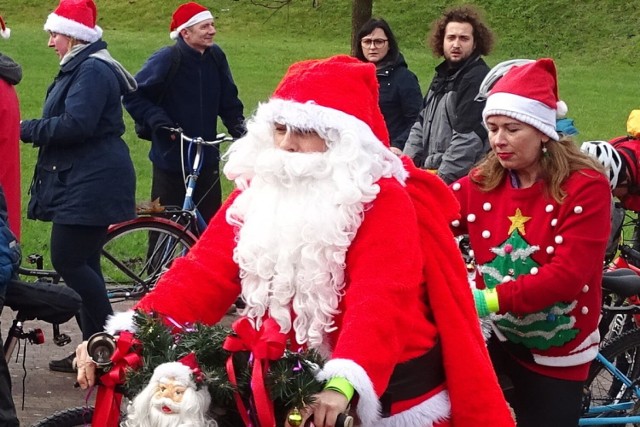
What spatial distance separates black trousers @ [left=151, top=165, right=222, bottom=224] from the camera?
7.74 m

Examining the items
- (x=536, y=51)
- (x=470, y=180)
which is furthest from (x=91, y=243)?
(x=536, y=51)

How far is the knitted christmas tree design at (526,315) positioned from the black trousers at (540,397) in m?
0.14

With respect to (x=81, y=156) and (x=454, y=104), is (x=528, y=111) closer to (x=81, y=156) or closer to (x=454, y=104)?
(x=454, y=104)

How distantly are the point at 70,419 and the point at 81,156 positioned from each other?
200 cm

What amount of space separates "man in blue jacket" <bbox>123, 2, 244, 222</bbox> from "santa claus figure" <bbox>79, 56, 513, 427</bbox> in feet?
14.3

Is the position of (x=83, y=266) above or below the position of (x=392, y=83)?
below

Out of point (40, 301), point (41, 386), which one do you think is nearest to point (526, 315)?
point (40, 301)

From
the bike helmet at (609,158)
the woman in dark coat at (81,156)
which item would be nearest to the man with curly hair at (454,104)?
the bike helmet at (609,158)

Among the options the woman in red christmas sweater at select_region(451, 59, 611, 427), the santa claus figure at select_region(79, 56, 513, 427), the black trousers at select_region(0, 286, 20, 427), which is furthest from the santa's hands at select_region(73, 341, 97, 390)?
the woman in red christmas sweater at select_region(451, 59, 611, 427)

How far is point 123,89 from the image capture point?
6098 millimetres

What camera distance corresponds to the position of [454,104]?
21.4 feet

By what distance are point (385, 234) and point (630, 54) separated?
1258 inches

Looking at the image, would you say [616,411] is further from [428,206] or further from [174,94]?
[174,94]

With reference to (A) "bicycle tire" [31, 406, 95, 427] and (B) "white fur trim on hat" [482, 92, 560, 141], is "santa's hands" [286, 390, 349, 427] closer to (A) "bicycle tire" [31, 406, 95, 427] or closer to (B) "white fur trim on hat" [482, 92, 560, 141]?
(B) "white fur trim on hat" [482, 92, 560, 141]
